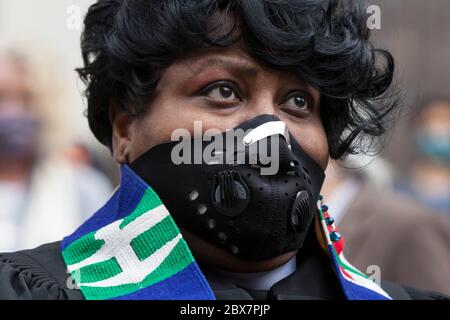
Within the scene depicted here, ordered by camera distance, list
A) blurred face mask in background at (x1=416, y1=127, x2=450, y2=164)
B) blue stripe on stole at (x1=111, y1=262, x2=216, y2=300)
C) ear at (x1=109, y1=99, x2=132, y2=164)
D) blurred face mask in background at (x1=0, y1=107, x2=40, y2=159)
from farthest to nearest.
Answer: blurred face mask in background at (x1=416, y1=127, x2=450, y2=164)
blurred face mask in background at (x1=0, y1=107, x2=40, y2=159)
ear at (x1=109, y1=99, x2=132, y2=164)
blue stripe on stole at (x1=111, y1=262, x2=216, y2=300)

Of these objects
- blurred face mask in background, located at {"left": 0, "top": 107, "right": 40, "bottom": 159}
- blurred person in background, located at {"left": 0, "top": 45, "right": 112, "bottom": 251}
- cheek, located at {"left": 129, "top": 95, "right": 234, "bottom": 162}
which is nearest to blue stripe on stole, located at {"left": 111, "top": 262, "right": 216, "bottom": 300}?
cheek, located at {"left": 129, "top": 95, "right": 234, "bottom": 162}

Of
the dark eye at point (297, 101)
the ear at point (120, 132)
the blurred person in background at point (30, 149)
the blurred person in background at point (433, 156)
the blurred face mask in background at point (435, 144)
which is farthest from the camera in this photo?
the blurred face mask in background at point (435, 144)

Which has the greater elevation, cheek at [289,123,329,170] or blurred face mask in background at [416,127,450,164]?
cheek at [289,123,329,170]

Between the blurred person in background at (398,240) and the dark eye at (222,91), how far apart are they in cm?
159

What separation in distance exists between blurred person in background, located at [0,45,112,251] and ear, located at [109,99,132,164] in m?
2.11

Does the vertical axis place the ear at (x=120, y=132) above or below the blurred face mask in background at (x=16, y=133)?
above

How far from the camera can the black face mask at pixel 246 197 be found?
9.13 ft

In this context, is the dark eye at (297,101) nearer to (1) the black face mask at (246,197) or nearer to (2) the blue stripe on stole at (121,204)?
(1) the black face mask at (246,197)

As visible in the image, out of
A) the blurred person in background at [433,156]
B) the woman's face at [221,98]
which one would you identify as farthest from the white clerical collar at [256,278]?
the blurred person in background at [433,156]

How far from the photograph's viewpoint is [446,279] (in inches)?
180

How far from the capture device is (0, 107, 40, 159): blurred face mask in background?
18.0ft

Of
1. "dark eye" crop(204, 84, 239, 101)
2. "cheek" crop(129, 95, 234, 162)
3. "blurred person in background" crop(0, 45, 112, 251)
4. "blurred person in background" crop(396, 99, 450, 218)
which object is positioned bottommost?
"blurred person in background" crop(396, 99, 450, 218)

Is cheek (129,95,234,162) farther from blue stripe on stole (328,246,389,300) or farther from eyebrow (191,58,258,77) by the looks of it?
blue stripe on stole (328,246,389,300)

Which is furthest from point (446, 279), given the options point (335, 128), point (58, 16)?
point (58, 16)
